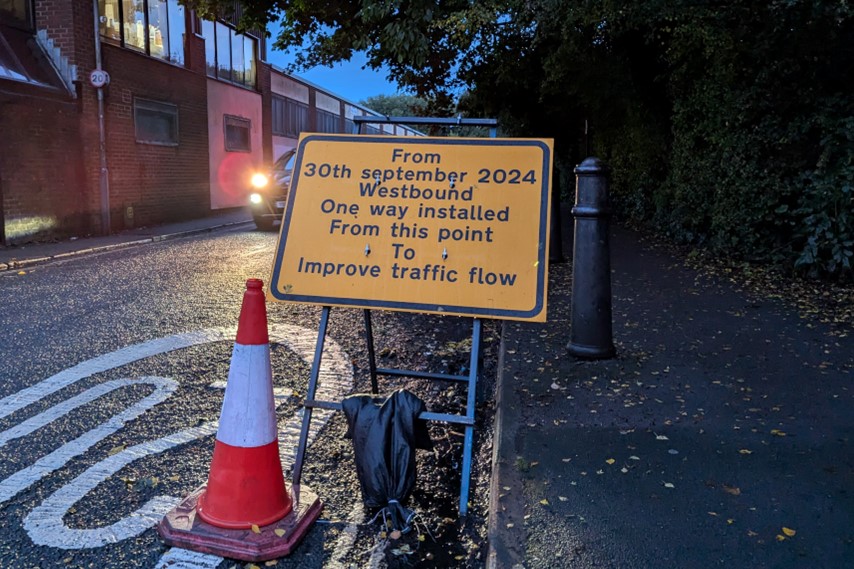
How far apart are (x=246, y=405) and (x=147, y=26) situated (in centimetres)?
1658

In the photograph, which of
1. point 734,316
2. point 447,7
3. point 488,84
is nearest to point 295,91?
point 488,84

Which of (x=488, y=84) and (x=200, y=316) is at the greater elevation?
(x=488, y=84)

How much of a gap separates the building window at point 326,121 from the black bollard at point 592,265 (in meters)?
32.5

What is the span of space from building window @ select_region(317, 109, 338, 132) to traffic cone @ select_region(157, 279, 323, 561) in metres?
34.2

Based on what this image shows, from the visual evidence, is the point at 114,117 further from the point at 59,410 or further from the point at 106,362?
the point at 59,410

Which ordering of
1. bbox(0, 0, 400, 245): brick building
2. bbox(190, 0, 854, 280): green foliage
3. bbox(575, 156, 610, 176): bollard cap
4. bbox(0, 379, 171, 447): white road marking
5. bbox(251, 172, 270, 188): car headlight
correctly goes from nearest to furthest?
bbox(0, 379, 171, 447): white road marking
bbox(575, 156, 610, 176): bollard cap
bbox(190, 0, 854, 280): green foliage
bbox(0, 0, 400, 245): brick building
bbox(251, 172, 270, 188): car headlight

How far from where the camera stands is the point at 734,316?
6.18 m

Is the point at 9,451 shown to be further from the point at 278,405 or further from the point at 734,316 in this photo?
the point at 734,316

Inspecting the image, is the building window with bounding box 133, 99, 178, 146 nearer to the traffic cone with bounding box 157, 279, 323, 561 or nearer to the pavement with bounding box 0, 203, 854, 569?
the pavement with bounding box 0, 203, 854, 569

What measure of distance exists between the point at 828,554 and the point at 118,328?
226 inches

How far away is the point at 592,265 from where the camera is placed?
4773 millimetres

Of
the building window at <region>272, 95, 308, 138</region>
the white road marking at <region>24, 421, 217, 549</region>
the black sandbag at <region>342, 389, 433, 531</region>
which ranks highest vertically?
the building window at <region>272, 95, 308, 138</region>

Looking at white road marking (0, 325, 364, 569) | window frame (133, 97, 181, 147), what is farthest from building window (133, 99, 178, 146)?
white road marking (0, 325, 364, 569)

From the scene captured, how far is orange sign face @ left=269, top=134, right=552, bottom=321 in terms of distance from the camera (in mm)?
3254
